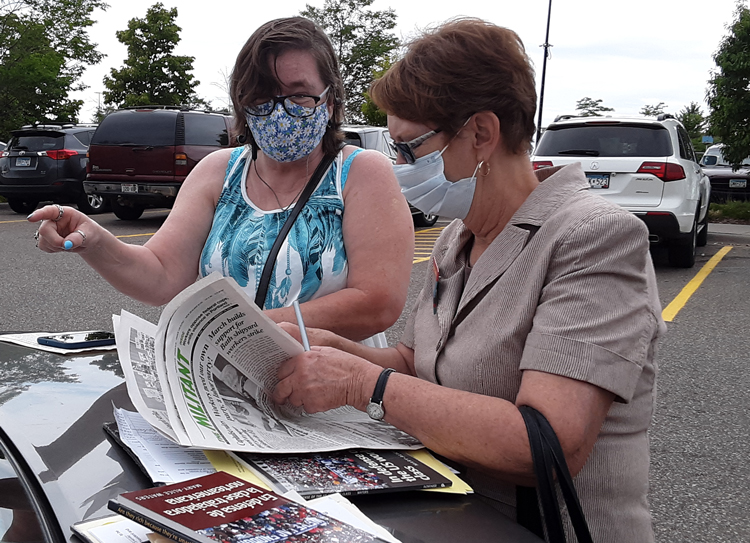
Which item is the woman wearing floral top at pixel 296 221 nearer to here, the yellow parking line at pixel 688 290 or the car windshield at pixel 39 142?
the yellow parking line at pixel 688 290

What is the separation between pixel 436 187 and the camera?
1608 mm

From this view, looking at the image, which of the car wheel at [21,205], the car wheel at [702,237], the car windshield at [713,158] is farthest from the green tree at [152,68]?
the car wheel at [702,237]

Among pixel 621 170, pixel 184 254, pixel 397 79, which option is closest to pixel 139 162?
pixel 621 170

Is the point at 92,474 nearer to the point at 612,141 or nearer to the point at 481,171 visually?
the point at 481,171

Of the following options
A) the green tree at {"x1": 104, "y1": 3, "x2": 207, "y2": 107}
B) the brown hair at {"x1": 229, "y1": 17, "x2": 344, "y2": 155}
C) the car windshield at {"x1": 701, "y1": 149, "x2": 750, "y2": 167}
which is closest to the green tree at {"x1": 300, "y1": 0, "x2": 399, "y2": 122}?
the green tree at {"x1": 104, "y1": 3, "x2": 207, "y2": 107}

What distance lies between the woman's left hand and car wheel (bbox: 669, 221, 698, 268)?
8.18 meters

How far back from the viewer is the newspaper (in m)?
1.25

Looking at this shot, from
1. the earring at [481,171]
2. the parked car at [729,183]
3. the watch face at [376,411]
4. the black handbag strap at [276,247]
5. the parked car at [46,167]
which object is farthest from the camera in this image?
the parked car at [729,183]

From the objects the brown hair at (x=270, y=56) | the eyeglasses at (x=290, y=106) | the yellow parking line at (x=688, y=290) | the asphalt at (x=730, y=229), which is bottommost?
the yellow parking line at (x=688, y=290)

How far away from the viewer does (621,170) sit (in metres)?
8.07

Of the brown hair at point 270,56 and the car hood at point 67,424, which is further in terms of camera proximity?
the brown hair at point 270,56

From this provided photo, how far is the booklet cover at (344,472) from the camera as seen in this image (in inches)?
44.8

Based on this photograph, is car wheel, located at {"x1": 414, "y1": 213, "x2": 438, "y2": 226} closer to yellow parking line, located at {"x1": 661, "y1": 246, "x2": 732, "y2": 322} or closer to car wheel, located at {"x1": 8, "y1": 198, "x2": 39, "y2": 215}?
yellow parking line, located at {"x1": 661, "y1": 246, "x2": 732, "y2": 322}

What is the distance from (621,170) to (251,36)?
22.0 feet
